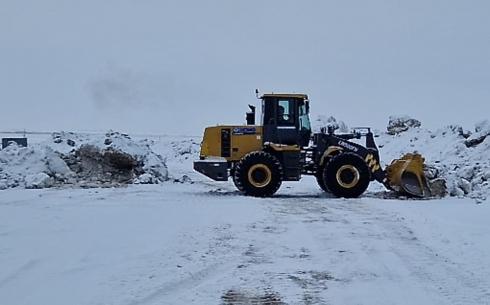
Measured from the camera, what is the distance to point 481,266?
8523 millimetres

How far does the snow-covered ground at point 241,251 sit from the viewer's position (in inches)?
284

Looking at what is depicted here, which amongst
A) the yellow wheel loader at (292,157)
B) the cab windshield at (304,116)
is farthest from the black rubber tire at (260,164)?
the cab windshield at (304,116)

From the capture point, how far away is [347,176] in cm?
1856

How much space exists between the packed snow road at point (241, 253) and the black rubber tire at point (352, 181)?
102 inches

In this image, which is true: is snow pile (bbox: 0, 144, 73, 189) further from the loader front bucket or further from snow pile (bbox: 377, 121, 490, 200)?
snow pile (bbox: 377, 121, 490, 200)

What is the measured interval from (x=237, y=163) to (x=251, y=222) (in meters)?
6.63

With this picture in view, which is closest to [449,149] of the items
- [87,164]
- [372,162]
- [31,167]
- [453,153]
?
[453,153]

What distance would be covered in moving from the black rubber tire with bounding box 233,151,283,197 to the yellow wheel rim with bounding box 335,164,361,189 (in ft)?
4.88

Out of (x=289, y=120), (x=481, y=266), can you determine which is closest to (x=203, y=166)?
(x=289, y=120)

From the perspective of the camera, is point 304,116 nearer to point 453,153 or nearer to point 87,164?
point 87,164

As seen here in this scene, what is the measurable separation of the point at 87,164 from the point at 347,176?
30.5 ft

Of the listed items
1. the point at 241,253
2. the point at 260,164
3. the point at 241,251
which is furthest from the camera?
the point at 260,164

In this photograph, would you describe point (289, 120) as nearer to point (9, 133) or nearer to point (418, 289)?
point (418, 289)

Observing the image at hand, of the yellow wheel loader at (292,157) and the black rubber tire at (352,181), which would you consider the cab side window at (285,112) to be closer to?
the yellow wheel loader at (292,157)
